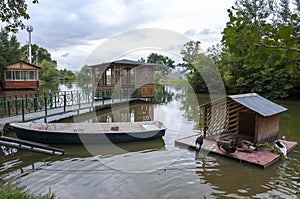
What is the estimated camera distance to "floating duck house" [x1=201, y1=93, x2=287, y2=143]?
5.83 metres

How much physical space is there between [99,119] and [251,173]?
25.5 ft

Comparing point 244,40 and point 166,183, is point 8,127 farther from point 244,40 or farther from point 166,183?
point 244,40

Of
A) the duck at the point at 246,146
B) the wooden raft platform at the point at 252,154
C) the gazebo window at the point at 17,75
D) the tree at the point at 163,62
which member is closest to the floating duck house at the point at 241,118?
the duck at the point at 246,146

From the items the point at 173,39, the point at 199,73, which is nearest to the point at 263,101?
the point at 173,39

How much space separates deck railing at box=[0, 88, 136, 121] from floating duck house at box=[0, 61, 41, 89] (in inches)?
464

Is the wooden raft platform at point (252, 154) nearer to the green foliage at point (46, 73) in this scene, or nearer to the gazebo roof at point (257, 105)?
the gazebo roof at point (257, 105)

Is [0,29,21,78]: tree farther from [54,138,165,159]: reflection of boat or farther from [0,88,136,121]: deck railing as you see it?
[54,138,165,159]: reflection of boat

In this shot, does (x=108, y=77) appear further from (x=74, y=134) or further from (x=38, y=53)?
(x=38, y=53)

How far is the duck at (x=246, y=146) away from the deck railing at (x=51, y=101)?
6.91m

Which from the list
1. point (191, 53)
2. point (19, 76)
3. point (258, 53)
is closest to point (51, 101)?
point (258, 53)

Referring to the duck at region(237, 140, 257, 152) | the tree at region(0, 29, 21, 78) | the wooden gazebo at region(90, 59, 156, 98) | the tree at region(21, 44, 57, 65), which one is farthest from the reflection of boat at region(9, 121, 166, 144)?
the tree at region(21, 44, 57, 65)

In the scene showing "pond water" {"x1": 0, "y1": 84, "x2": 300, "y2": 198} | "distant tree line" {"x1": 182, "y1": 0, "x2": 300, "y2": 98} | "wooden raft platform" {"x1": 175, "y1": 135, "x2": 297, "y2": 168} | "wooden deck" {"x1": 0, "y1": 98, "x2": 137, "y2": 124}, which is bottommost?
"pond water" {"x1": 0, "y1": 84, "x2": 300, "y2": 198}

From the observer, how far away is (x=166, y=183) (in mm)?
4336

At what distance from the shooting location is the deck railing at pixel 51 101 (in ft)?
28.7
